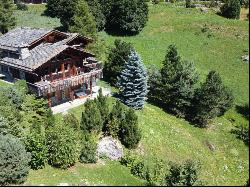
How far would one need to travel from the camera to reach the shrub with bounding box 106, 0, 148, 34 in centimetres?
7206

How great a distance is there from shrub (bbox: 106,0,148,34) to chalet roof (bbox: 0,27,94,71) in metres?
23.9

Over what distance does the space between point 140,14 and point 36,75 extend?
34097 millimetres

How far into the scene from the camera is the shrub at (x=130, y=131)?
132 ft

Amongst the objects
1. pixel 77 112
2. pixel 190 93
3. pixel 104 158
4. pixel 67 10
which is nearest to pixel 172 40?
pixel 67 10

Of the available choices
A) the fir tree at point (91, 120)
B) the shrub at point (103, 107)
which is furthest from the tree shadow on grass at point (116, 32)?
the fir tree at point (91, 120)

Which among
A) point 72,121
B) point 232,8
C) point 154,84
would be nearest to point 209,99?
point 154,84

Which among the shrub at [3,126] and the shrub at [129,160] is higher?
the shrub at [3,126]

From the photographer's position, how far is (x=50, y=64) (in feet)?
146

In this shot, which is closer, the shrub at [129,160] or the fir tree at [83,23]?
the shrub at [129,160]

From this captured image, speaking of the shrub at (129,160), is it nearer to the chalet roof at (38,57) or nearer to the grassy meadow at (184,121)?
the grassy meadow at (184,121)

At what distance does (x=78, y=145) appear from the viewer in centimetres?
3572

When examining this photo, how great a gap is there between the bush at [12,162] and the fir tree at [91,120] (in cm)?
832

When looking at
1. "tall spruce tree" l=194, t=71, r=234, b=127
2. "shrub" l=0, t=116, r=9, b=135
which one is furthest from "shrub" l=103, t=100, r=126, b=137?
"tall spruce tree" l=194, t=71, r=234, b=127

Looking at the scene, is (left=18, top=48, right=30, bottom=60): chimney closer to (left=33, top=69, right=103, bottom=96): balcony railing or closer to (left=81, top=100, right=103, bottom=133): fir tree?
(left=33, top=69, right=103, bottom=96): balcony railing
